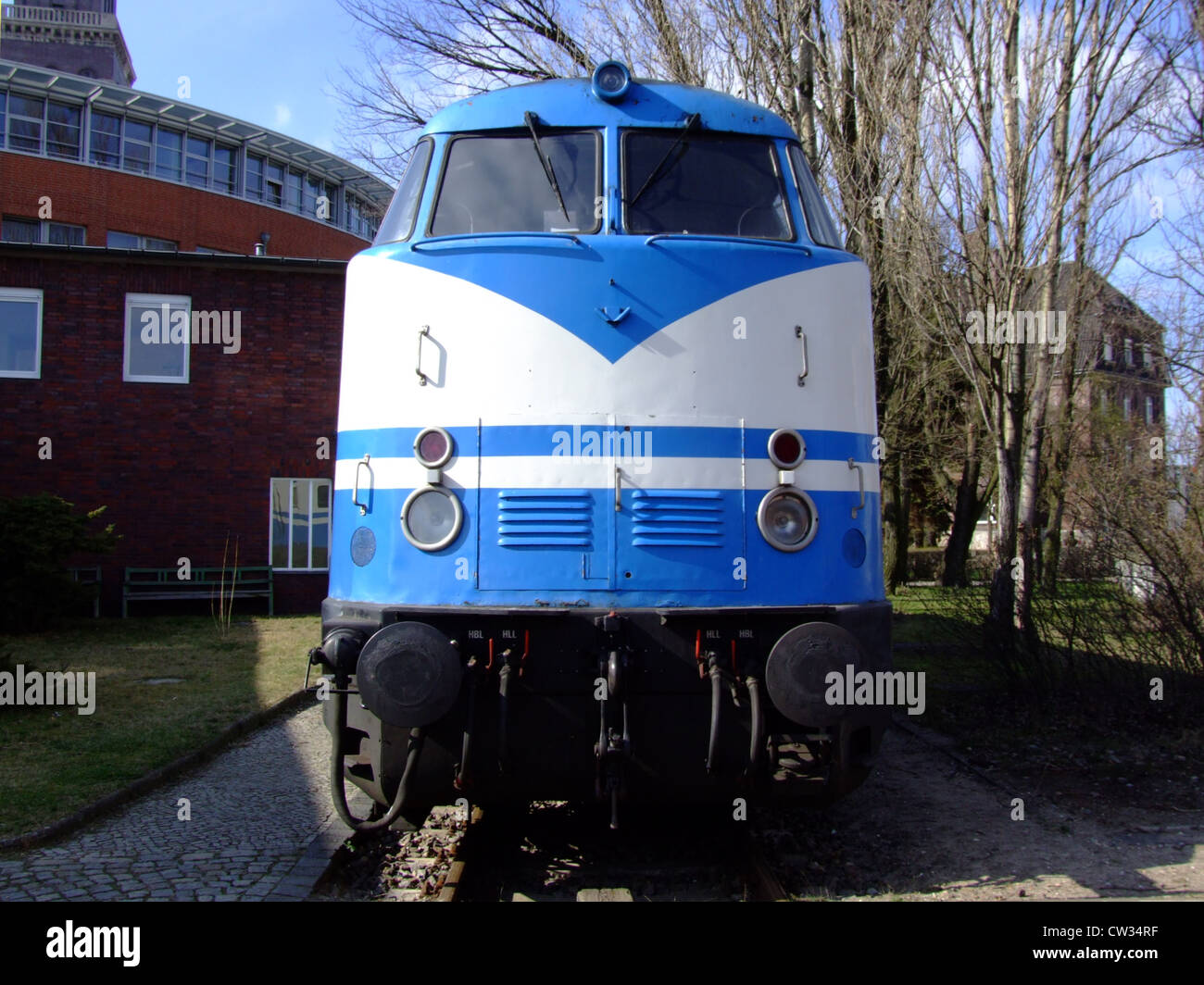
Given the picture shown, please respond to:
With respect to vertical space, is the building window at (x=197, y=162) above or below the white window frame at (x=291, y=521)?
above

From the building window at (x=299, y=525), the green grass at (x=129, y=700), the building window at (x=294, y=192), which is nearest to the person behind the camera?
the green grass at (x=129, y=700)

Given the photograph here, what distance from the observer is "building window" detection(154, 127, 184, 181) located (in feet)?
108

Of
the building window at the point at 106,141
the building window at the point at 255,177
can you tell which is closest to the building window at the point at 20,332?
the building window at the point at 106,141

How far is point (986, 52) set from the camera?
9086 mm

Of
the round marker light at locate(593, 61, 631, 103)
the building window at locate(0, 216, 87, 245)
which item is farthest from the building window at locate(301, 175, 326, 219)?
the round marker light at locate(593, 61, 631, 103)

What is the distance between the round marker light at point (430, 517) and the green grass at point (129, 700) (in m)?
2.87

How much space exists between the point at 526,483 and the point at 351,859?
2.25 metres

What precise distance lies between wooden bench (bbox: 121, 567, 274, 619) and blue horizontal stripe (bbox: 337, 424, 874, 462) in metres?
11.8

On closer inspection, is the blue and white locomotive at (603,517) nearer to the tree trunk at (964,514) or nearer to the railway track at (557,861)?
the railway track at (557,861)

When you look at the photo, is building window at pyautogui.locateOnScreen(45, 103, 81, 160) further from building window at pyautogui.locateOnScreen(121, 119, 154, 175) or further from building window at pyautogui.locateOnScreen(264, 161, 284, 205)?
building window at pyautogui.locateOnScreen(264, 161, 284, 205)

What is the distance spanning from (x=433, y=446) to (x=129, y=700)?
599 centimetres

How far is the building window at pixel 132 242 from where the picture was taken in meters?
31.7

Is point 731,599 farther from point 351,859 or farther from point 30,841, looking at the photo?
point 30,841
